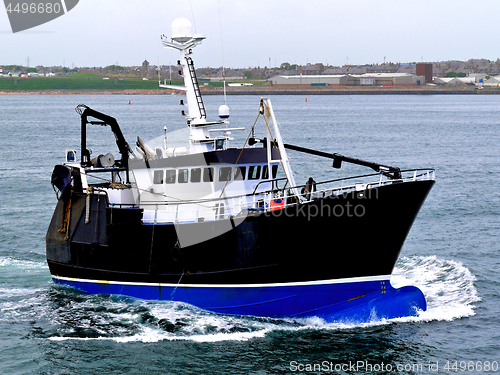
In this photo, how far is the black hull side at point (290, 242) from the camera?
16.4 meters

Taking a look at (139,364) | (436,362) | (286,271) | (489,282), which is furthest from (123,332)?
(489,282)

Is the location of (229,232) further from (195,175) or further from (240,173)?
(195,175)

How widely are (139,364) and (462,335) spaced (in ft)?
30.6

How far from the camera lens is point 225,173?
1889 cm

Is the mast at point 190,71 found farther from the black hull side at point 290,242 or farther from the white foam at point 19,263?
the white foam at point 19,263

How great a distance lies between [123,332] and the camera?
54.7 ft

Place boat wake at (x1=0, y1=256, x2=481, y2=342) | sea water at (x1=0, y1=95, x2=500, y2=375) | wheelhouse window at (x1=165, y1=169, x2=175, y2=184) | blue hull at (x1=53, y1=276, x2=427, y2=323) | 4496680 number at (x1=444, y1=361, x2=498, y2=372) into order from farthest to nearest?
wheelhouse window at (x1=165, y1=169, x2=175, y2=184) → blue hull at (x1=53, y1=276, x2=427, y2=323) → boat wake at (x1=0, y1=256, x2=481, y2=342) → sea water at (x1=0, y1=95, x2=500, y2=375) → 4496680 number at (x1=444, y1=361, x2=498, y2=372)

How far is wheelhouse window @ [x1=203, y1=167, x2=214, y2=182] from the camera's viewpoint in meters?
18.8

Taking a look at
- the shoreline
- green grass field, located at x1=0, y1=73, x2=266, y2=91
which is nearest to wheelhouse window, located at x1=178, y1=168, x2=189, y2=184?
the shoreline

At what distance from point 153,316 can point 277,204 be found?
533cm

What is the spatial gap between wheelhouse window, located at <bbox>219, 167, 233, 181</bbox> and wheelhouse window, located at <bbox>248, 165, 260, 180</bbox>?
0.74 m

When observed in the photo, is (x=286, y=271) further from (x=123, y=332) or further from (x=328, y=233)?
(x=123, y=332)

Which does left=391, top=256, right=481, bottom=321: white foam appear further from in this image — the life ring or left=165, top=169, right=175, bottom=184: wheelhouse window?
left=165, top=169, right=175, bottom=184: wheelhouse window

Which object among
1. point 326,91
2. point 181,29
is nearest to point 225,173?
point 181,29
